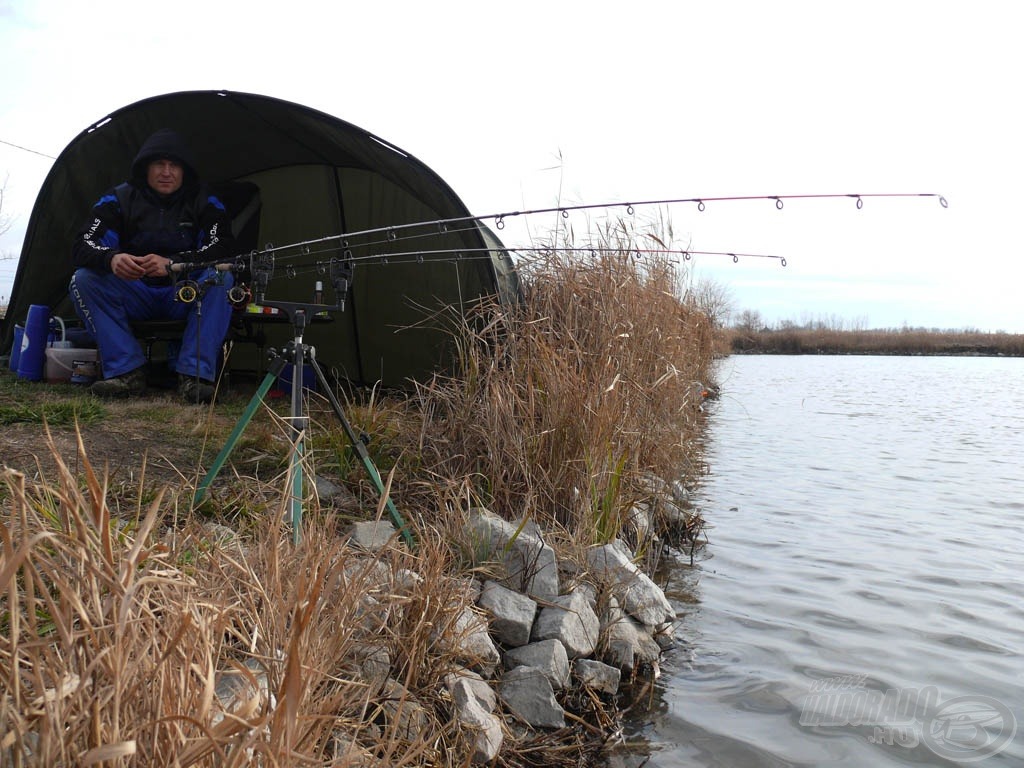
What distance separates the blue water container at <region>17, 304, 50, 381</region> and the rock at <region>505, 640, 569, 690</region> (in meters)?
4.68

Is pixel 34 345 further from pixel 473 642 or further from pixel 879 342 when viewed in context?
pixel 879 342

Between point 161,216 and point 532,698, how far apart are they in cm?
448

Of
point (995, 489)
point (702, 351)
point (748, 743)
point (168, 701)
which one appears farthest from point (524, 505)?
point (702, 351)

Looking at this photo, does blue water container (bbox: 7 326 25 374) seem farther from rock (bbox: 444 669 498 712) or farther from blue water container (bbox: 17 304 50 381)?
rock (bbox: 444 669 498 712)

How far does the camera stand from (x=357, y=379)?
765 centimetres

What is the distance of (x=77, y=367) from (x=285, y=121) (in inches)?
87.3

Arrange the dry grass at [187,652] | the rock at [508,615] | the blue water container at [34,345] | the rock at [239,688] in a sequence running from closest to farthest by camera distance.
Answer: the dry grass at [187,652] → the rock at [239,688] → the rock at [508,615] → the blue water container at [34,345]

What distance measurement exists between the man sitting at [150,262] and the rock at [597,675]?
3363mm

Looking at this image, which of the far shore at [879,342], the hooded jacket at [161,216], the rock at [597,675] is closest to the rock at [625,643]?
the rock at [597,675]

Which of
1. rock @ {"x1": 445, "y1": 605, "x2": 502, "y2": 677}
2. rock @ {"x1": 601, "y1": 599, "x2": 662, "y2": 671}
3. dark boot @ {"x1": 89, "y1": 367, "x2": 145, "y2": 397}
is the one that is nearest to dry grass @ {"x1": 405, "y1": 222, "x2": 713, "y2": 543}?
rock @ {"x1": 601, "y1": 599, "x2": 662, "y2": 671}

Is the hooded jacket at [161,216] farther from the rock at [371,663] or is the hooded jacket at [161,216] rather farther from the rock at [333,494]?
the rock at [371,663]

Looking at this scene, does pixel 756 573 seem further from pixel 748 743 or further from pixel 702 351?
pixel 702 351

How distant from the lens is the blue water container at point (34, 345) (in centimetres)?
638

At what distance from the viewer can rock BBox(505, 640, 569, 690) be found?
3047 mm
